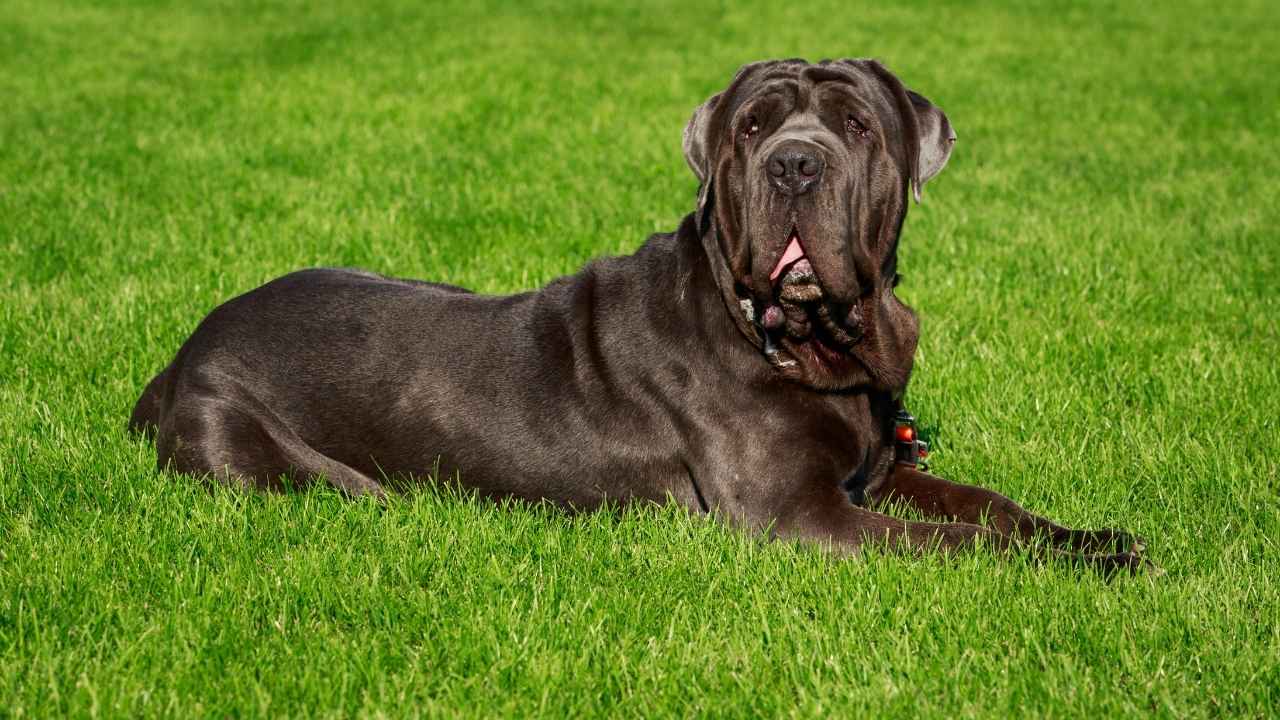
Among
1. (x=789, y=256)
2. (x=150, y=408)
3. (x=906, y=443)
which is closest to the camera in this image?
(x=789, y=256)

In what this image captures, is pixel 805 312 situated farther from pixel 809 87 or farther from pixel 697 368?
pixel 809 87

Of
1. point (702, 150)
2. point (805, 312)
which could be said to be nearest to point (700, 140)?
point (702, 150)

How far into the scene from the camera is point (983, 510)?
15.1ft

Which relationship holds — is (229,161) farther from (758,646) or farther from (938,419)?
(758,646)

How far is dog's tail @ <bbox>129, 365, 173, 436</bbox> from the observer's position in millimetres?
5062

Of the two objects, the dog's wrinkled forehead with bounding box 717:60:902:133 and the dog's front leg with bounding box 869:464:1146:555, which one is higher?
the dog's wrinkled forehead with bounding box 717:60:902:133

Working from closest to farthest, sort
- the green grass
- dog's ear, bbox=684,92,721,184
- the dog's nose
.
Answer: the green grass
the dog's nose
dog's ear, bbox=684,92,721,184

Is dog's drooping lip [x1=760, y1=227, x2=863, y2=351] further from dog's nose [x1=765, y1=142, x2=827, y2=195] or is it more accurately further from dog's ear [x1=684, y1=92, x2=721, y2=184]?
dog's ear [x1=684, y1=92, x2=721, y2=184]

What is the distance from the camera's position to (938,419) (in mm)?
5582

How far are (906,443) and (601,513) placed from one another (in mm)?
1158

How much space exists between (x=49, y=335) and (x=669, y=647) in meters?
4.02

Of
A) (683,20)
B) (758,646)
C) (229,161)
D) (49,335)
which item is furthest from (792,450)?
(683,20)

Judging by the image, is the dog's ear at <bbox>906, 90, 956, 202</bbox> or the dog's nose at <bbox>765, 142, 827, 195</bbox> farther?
the dog's ear at <bbox>906, 90, 956, 202</bbox>

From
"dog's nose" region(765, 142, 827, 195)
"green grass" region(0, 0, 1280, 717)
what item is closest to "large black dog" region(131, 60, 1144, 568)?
"dog's nose" region(765, 142, 827, 195)
